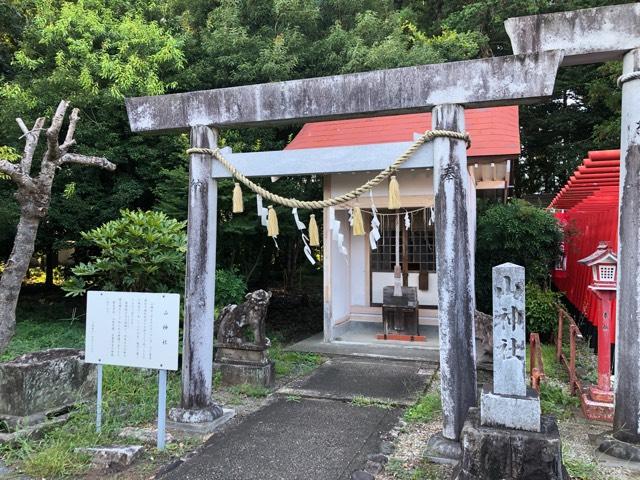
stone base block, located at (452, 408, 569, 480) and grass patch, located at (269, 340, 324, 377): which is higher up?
stone base block, located at (452, 408, 569, 480)

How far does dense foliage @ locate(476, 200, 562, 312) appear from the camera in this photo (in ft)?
30.1

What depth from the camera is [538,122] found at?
1888 centimetres

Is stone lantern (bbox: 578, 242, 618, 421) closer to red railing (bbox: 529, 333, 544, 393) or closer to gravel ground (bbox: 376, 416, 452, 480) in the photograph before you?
red railing (bbox: 529, 333, 544, 393)

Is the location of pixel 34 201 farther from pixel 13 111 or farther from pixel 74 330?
pixel 13 111

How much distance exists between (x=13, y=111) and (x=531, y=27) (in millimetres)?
9645

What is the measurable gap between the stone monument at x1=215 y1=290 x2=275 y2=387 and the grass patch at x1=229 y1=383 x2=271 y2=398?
0.08 metres

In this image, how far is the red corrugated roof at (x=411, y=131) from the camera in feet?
26.3

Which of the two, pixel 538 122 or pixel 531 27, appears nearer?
pixel 531 27

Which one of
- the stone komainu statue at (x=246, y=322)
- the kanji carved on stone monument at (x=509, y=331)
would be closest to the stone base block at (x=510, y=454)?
the kanji carved on stone monument at (x=509, y=331)

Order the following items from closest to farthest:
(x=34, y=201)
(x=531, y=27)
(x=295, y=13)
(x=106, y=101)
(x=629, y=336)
Result: 1. (x=629, y=336)
2. (x=531, y=27)
3. (x=34, y=201)
4. (x=106, y=101)
5. (x=295, y=13)

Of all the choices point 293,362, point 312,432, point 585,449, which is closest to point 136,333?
point 312,432

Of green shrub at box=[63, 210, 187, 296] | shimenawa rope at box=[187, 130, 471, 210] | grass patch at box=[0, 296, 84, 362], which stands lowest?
grass patch at box=[0, 296, 84, 362]

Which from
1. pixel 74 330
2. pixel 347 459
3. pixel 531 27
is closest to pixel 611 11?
pixel 531 27

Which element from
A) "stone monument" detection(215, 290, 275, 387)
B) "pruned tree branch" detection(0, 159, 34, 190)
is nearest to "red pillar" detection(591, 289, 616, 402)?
"stone monument" detection(215, 290, 275, 387)
